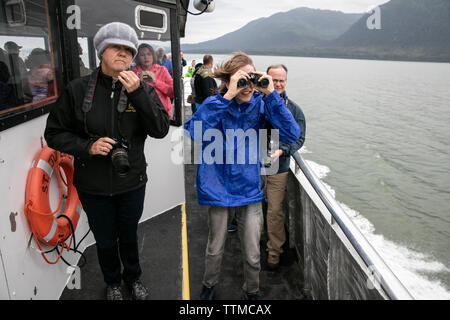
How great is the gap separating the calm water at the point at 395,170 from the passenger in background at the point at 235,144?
0.26 m

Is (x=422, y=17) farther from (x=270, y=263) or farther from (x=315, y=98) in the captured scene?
(x=270, y=263)

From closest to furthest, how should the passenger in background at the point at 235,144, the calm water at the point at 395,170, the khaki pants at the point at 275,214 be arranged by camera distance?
1. the passenger in background at the point at 235,144
2. the khaki pants at the point at 275,214
3. the calm water at the point at 395,170

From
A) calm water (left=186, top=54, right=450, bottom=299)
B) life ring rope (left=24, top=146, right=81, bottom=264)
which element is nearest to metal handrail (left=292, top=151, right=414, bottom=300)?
calm water (left=186, top=54, right=450, bottom=299)

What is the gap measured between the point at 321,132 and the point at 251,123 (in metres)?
23.5

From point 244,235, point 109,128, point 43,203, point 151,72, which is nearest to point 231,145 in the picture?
point 244,235

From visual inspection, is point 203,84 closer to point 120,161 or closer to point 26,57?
point 26,57

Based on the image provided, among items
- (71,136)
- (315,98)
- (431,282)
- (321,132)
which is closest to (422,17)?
(315,98)

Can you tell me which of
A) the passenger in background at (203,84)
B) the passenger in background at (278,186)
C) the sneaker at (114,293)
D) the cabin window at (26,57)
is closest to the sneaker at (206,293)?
the sneaker at (114,293)

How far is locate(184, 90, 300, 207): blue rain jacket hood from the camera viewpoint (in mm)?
2064

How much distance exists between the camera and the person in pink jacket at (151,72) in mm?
3057

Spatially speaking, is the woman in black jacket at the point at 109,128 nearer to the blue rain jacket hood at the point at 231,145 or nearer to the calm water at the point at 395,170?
the blue rain jacket hood at the point at 231,145

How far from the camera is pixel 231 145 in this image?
6.86 feet

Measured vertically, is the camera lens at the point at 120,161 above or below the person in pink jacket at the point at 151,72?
below

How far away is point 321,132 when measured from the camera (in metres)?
24.6
